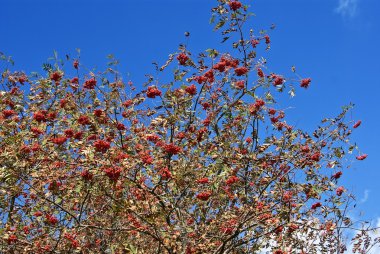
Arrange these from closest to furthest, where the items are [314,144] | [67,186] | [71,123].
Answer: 1. [67,186]
2. [71,123]
3. [314,144]

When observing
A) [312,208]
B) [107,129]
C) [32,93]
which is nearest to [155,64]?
[107,129]

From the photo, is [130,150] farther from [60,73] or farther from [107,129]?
[60,73]

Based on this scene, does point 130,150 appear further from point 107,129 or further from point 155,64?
point 155,64

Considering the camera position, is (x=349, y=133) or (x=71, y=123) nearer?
(x=71, y=123)

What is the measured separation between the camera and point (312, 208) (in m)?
9.09

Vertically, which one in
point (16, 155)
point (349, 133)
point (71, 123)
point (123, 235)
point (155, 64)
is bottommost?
point (123, 235)

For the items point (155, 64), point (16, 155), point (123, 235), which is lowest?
point (123, 235)

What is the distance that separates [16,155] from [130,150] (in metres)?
1.92

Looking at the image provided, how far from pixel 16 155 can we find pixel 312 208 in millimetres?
5433

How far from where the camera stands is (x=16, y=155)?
26.7ft

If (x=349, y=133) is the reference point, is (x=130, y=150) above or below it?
below

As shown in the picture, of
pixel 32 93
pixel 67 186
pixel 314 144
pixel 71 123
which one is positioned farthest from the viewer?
pixel 32 93

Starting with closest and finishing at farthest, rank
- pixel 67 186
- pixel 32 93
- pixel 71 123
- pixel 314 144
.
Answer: pixel 67 186
pixel 71 123
pixel 314 144
pixel 32 93

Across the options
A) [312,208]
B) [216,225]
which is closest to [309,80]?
[312,208]
